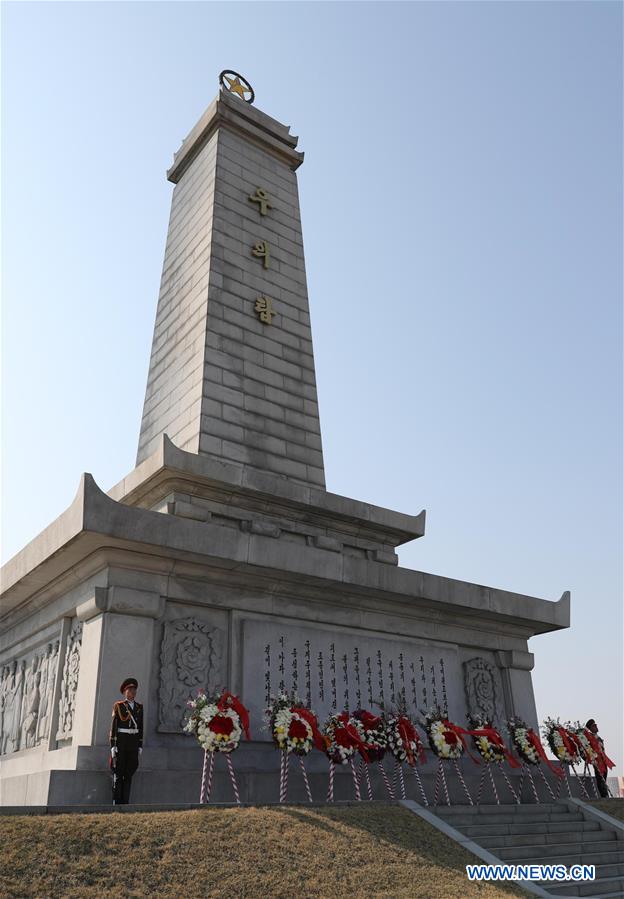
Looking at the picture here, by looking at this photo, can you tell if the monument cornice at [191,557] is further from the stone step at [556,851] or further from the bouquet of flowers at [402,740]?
the stone step at [556,851]

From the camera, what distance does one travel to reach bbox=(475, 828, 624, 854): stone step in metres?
7.64

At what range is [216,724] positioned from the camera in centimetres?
793

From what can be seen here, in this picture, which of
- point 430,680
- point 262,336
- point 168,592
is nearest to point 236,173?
point 262,336

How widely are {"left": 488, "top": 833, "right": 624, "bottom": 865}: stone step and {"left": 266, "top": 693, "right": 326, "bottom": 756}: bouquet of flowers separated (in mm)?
2139

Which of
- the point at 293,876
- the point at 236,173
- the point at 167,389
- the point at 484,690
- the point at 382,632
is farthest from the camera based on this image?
the point at 236,173

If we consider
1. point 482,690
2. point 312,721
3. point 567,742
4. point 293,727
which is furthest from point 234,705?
point 567,742

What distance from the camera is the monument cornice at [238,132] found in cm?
1547

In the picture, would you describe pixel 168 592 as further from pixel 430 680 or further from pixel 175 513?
pixel 430 680

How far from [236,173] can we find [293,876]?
12828 millimetres

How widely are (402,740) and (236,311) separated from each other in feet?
24.6

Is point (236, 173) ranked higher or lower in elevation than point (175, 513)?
higher

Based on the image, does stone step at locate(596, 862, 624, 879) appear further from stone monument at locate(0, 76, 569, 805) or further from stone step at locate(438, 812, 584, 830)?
stone monument at locate(0, 76, 569, 805)

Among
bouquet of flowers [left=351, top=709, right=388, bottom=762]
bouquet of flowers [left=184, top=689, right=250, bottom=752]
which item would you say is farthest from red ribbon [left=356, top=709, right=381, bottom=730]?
bouquet of flowers [left=184, top=689, right=250, bottom=752]

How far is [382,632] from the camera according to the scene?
11180 millimetres
